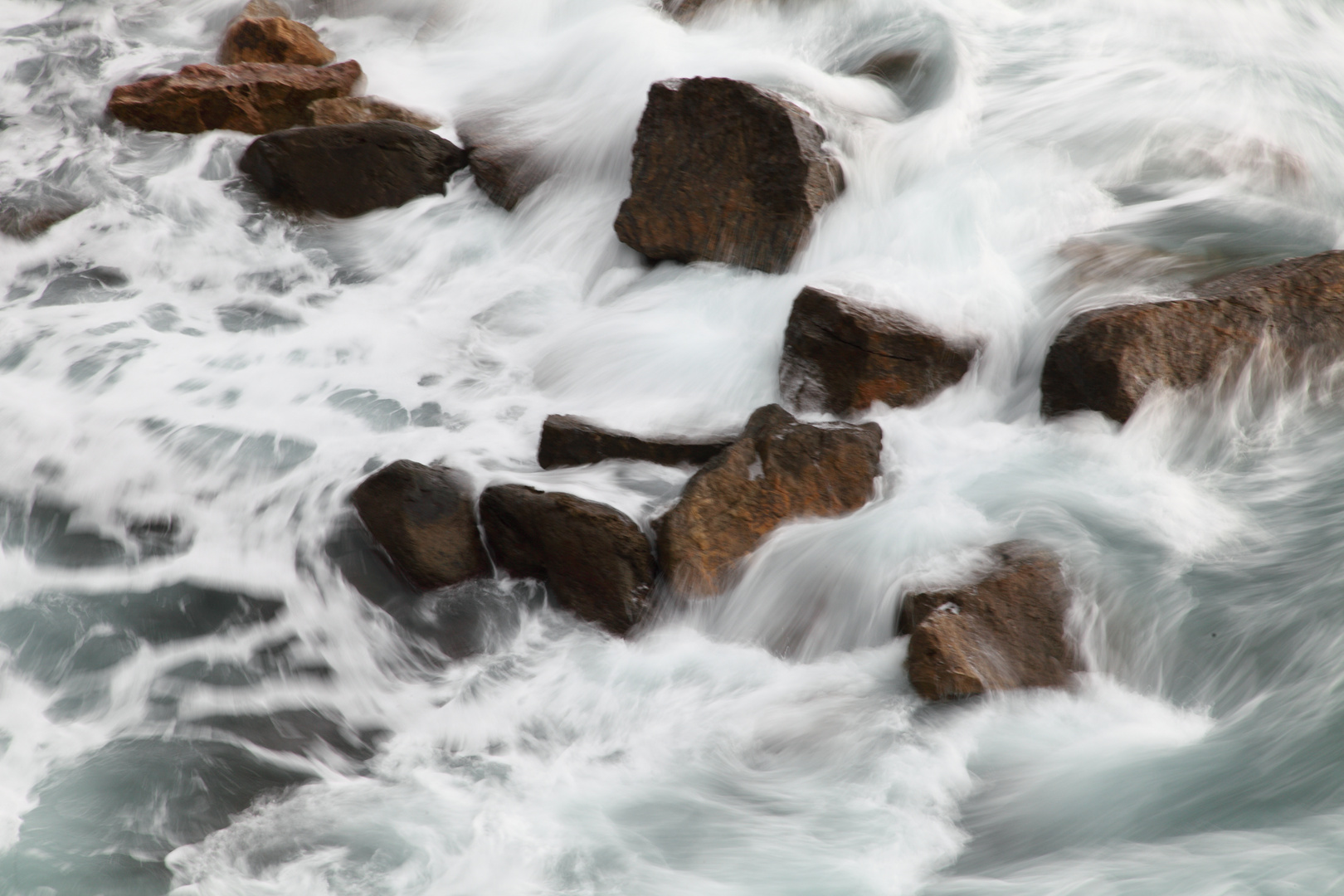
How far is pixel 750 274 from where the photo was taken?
4270 millimetres

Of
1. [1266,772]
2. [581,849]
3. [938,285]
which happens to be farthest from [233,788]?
[938,285]

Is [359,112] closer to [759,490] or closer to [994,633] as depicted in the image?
[759,490]

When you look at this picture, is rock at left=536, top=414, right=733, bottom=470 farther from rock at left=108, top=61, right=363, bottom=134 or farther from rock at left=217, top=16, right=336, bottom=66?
rock at left=217, top=16, right=336, bottom=66

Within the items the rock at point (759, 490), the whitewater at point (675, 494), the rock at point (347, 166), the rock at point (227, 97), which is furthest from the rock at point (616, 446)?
the rock at point (227, 97)

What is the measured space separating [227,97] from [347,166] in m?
0.91

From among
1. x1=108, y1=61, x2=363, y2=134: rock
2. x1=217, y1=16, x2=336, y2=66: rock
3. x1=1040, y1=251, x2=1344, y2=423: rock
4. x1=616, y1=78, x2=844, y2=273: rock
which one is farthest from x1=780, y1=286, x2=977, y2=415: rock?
x1=217, y1=16, x2=336, y2=66: rock

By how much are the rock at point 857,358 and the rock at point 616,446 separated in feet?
1.31

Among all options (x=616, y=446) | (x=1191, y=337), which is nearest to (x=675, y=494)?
(x=616, y=446)

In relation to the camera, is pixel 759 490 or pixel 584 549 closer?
pixel 584 549

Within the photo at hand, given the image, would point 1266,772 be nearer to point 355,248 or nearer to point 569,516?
point 569,516

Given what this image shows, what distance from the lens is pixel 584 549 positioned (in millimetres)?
3281

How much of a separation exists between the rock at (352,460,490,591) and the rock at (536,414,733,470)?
383 mm

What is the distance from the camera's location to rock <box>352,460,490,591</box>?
339 cm

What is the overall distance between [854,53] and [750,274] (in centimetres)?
182
